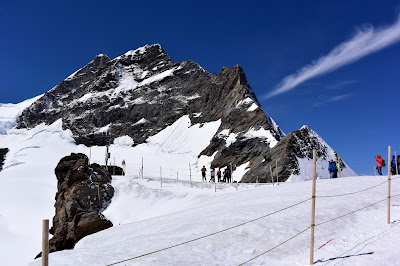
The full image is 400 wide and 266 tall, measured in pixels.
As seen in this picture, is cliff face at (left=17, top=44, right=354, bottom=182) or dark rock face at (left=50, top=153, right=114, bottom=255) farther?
cliff face at (left=17, top=44, right=354, bottom=182)

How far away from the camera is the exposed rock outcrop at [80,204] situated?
69.3ft

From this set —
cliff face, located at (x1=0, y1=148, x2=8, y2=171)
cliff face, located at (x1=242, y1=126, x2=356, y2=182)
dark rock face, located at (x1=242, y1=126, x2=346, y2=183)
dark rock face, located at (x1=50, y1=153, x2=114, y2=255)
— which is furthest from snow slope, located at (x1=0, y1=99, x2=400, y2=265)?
cliff face, located at (x1=0, y1=148, x2=8, y2=171)

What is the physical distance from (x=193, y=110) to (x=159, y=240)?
84.7m

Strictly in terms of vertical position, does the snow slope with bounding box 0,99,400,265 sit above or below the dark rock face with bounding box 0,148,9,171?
below

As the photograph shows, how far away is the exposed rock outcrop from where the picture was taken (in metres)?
21.1

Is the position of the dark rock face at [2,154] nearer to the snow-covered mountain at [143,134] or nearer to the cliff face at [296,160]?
the snow-covered mountain at [143,134]

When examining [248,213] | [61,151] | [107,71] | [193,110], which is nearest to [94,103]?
[107,71]

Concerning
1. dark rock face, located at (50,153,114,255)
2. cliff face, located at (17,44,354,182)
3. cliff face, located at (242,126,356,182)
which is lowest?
→ dark rock face, located at (50,153,114,255)

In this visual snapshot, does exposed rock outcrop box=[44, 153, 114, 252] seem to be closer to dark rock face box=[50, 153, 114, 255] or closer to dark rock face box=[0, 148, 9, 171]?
dark rock face box=[50, 153, 114, 255]

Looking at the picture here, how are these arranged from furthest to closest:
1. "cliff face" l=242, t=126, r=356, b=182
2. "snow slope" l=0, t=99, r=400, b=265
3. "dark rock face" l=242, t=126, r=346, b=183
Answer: "dark rock face" l=242, t=126, r=346, b=183 → "cliff face" l=242, t=126, r=356, b=182 → "snow slope" l=0, t=99, r=400, b=265

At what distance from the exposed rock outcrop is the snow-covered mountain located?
58.4 inches

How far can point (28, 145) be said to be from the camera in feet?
296

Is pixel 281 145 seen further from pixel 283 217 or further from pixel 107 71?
pixel 107 71

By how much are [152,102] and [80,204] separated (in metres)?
80.9
